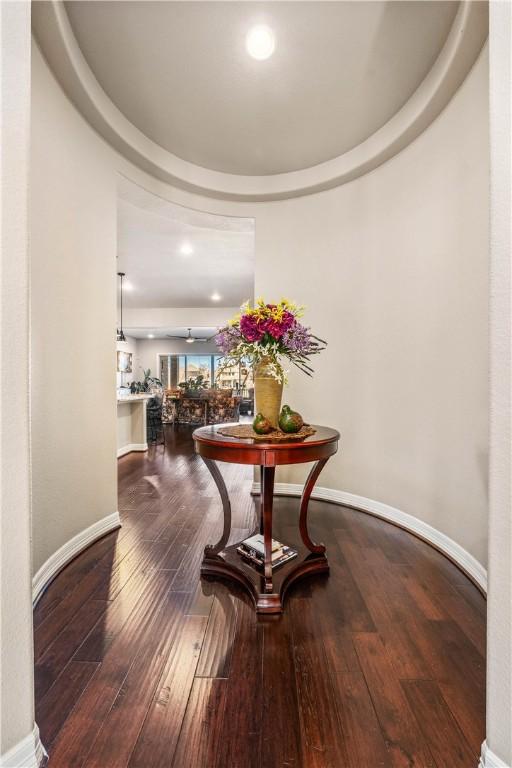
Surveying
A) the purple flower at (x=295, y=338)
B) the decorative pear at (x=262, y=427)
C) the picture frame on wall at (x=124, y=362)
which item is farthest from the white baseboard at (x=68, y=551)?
the picture frame on wall at (x=124, y=362)

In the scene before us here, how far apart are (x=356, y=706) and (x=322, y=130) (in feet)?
11.0

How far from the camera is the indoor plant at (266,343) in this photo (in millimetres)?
1793

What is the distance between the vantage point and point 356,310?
118 inches

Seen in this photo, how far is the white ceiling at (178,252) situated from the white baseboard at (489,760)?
352cm

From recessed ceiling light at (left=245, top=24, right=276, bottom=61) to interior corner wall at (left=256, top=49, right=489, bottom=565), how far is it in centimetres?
112

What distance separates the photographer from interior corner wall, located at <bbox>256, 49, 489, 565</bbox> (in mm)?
1961

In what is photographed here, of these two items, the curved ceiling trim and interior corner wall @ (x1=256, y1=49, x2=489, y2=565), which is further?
interior corner wall @ (x1=256, y1=49, x2=489, y2=565)

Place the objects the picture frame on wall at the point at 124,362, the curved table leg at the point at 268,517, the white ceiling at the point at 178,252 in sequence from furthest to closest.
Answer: the picture frame on wall at the point at 124,362 → the white ceiling at the point at 178,252 → the curved table leg at the point at 268,517

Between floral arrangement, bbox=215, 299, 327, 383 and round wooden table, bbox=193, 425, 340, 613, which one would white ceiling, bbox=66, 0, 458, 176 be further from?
round wooden table, bbox=193, 425, 340, 613

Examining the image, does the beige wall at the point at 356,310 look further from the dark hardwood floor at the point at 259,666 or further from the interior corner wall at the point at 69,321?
the dark hardwood floor at the point at 259,666

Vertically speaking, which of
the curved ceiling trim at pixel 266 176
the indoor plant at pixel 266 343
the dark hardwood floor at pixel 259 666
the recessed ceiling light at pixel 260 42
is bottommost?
the dark hardwood floor at pixel 259 666

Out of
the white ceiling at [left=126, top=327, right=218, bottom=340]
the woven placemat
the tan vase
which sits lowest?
the woven placemat

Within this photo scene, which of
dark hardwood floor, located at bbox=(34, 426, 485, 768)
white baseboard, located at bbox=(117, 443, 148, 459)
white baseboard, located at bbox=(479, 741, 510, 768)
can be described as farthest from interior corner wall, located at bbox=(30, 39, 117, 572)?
white baseboard, located at bbox=(117, 443, 148, 459)

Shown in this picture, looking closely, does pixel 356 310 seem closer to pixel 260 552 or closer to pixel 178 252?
pixel 260 552
